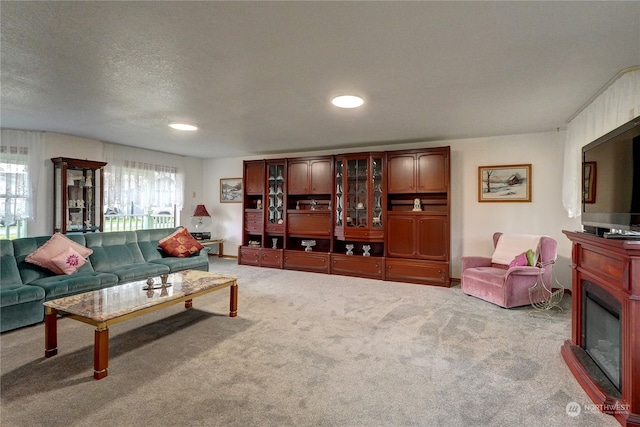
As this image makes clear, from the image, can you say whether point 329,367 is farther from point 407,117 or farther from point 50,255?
point 50,255

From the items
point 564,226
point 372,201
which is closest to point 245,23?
point 372,201

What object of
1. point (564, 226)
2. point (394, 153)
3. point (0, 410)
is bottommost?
point (0, 410)

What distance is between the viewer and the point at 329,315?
3506 millimetres

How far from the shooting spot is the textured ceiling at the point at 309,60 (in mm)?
1844

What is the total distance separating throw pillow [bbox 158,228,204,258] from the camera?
4.94 metres

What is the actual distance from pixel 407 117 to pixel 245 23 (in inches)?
99.9

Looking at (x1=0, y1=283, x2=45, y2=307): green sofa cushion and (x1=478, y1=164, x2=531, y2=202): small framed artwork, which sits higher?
(x1=478, y1=164, x2=531, y2=202): small framed artwork

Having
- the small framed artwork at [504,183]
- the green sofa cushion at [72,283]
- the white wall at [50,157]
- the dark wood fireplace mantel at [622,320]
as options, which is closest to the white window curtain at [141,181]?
the white wall at [50,157]

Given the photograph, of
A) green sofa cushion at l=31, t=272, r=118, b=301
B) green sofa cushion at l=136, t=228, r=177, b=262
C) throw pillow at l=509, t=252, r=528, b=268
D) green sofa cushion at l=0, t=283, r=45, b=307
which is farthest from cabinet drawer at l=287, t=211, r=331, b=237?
green sofa cushion at l=0, t=283, r=45, b=307

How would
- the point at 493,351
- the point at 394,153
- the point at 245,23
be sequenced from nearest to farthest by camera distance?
the point at 245,23, the point at 493,351, the point at 394,153

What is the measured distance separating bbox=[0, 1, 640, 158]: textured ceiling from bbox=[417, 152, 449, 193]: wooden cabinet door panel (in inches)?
31.4

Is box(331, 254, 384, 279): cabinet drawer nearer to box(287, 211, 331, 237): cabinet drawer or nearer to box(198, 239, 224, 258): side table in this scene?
box(287, 211, 331, 237): cabinet drawer

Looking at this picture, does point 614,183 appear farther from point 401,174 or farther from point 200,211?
point 200,211

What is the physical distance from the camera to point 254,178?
6602 mm
